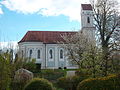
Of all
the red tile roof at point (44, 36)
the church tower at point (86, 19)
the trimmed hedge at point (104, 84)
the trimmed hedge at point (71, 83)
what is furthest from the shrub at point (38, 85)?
the church tower at point (86, 19)

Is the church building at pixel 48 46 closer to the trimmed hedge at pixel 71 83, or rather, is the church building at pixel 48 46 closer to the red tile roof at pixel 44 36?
the red tile roof at pixel 44 36

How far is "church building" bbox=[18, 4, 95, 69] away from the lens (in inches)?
1738

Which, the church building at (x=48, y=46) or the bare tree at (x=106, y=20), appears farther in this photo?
the church building at (x=48, y=46)

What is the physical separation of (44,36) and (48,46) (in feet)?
9.27

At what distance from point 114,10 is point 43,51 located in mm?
19368

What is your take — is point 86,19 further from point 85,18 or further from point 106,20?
point 106,20

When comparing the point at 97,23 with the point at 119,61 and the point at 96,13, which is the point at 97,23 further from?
the point at 119,61

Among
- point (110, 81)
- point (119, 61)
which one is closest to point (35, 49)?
point (119, 61)

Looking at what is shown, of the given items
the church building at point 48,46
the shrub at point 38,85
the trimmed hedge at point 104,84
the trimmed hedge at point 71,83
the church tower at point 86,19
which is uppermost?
the church tower at point 86,19

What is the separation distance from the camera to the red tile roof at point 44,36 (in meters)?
44.6

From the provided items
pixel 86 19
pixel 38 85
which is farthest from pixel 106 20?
pixel 38 85

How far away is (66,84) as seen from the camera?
16891mm

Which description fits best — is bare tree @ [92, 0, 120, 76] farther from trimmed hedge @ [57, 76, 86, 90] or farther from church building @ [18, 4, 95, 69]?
trimmed hedge @ [57, 76, 86, 90]

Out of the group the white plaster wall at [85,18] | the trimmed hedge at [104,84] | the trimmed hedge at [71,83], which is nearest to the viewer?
the trimmed hedge at [104,84]
